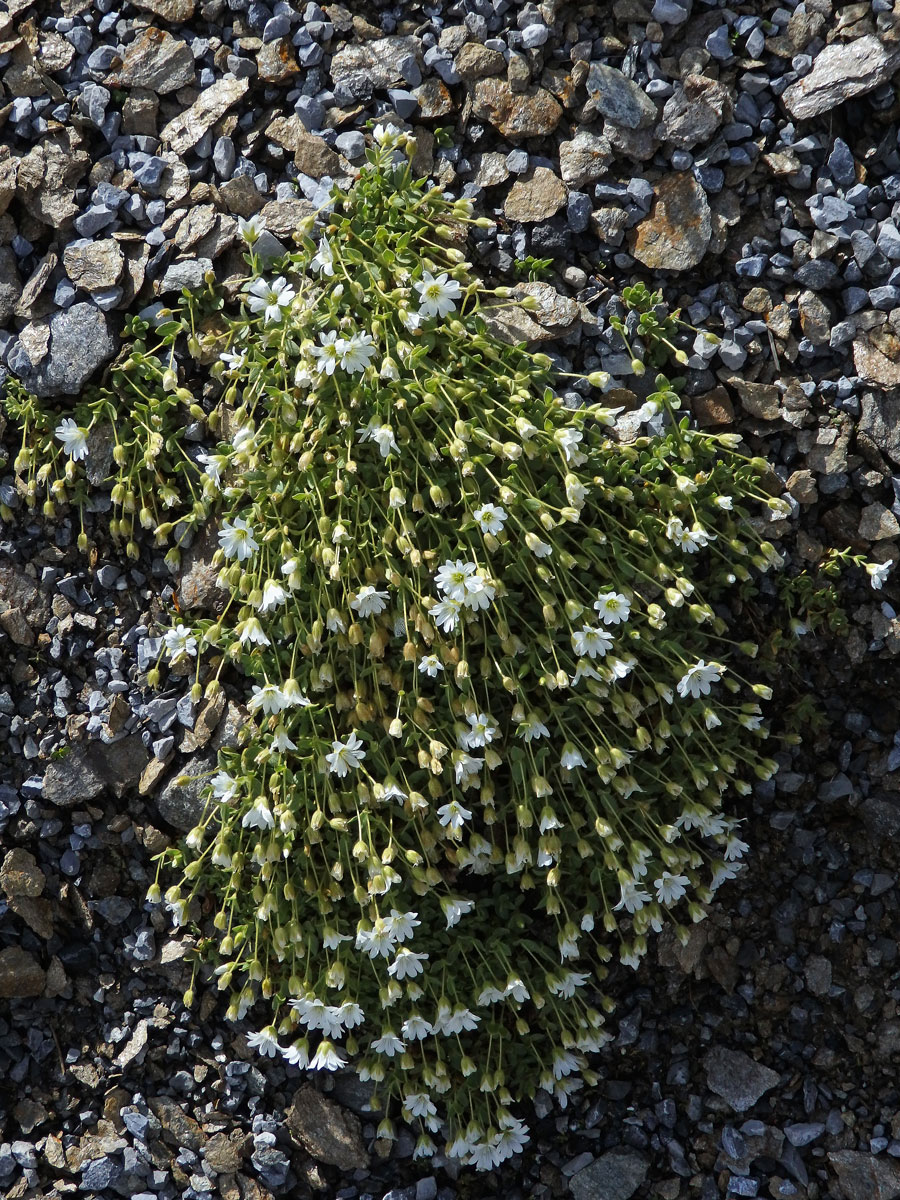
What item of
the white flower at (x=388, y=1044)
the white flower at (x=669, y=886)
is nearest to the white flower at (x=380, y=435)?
the white flower at (x=669, y=886)

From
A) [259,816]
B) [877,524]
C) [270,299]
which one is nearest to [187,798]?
[259,816]

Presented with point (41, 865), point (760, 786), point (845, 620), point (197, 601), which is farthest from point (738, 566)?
point (41, 865)

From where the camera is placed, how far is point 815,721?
14.5ft

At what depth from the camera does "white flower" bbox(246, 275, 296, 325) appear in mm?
4082

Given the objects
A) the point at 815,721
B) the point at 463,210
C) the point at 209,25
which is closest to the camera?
the point at 463,210

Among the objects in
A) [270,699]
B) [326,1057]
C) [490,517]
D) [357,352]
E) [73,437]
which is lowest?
[326,1057]

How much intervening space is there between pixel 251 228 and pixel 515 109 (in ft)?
3.84

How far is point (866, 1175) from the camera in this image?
4.32 m

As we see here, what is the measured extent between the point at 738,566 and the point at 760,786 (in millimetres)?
952

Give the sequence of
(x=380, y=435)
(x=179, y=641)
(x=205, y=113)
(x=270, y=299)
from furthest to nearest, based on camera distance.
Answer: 1. (x=205, y=113)
2. (x=179, y=641)
3. (x=270, y=299)
4. (x=380, y=435)

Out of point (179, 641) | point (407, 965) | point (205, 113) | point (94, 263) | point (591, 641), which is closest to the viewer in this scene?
point (591, 641)

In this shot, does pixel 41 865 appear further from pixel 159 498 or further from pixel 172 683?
pixel 159 498

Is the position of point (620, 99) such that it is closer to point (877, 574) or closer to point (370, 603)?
point (877, 574)

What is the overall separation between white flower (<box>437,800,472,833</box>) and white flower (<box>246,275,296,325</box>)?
1855 millimetres
